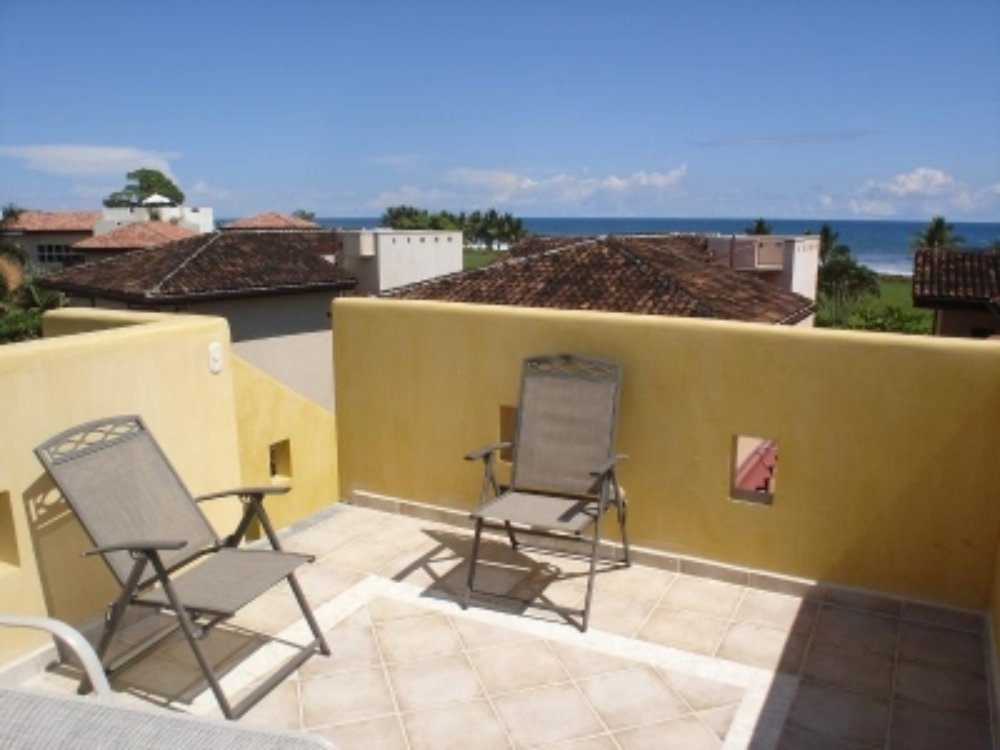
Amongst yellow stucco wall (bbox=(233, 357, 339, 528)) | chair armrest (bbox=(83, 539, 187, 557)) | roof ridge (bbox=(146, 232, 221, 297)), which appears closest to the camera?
chair armrest (bbox=(83, 539, 187, 557))

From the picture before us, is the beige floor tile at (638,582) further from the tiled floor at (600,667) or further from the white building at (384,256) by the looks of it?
the white building at (384,256)

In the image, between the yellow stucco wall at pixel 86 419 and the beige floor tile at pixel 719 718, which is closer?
the beige floor tile at pixel 719 718

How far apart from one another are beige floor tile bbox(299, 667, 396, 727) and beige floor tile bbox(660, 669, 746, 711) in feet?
4.61

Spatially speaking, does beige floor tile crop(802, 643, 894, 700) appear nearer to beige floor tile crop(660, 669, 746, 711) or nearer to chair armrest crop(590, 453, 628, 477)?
beige floor tile crop(660, 669, 746, 711)

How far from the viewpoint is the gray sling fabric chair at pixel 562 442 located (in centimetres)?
493

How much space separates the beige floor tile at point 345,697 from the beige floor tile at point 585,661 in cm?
94

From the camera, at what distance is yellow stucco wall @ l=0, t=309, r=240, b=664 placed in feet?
12.4

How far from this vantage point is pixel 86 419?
411cm

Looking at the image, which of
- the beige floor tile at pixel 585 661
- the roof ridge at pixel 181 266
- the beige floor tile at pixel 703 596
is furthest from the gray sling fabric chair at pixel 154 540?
the roof ridge at pixel 181 266

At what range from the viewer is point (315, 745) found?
5.86 feet

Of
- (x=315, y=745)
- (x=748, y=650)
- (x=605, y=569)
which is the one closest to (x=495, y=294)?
(x=605, y=569)

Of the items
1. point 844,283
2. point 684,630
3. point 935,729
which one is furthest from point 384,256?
point 844,283

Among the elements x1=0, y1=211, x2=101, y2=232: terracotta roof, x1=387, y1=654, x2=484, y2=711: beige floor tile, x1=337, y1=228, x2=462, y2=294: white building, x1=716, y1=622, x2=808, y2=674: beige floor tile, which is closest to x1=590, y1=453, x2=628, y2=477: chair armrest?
x1=716, y1=622, x2=808, y2=674: beige floor tile

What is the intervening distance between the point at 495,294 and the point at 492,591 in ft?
40.9
